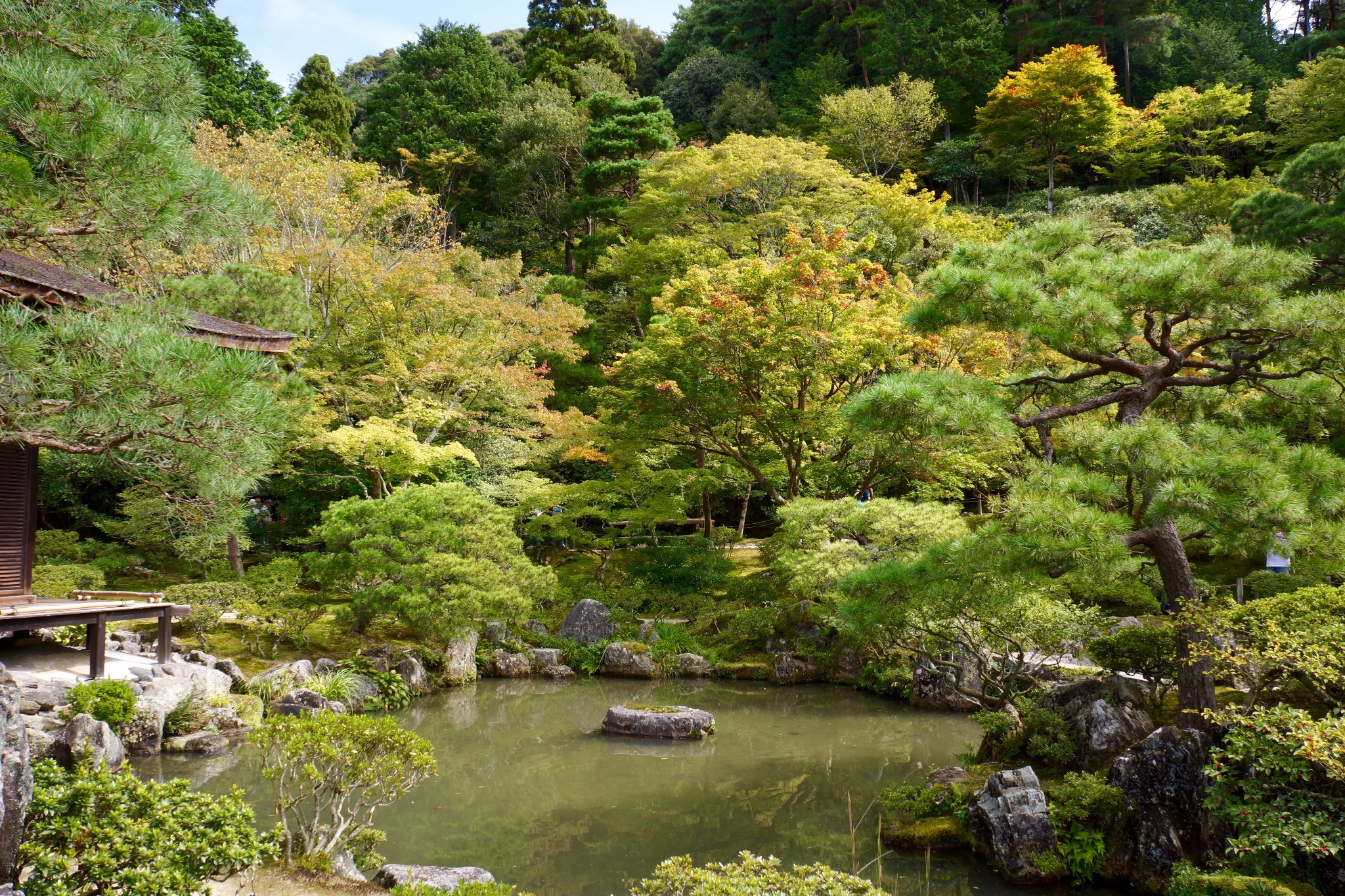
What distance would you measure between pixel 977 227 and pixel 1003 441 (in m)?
9.58

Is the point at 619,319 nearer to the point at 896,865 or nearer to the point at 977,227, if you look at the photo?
the point at 977,227

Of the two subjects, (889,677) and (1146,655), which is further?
(889,677)

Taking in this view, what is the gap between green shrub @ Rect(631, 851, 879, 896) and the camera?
10.9 ft

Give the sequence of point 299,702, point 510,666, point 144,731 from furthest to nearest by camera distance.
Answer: point 510,666 < point 299,702 < point 144,731

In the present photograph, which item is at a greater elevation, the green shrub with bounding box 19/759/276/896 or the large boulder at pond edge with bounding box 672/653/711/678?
the green shrub with bounding box 19/759/276/896

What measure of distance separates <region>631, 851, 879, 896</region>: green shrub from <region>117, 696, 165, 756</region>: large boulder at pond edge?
21.2 feet

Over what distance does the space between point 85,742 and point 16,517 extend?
9.60ft

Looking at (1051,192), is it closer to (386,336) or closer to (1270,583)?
(1270,583)

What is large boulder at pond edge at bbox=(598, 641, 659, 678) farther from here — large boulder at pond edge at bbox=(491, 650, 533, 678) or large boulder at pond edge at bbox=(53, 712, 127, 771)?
large boulder at pond edge at bbox=(53, 712, 127, 771)

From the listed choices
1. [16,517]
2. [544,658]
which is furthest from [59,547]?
[544,658]

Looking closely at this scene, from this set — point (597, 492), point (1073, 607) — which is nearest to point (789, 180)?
point (597, 492)

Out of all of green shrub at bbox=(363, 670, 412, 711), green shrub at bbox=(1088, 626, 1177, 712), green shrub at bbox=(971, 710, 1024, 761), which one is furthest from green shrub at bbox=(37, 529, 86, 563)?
green shrub at bbox=(1088, 626, 1177, 712)

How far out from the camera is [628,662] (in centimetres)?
1262

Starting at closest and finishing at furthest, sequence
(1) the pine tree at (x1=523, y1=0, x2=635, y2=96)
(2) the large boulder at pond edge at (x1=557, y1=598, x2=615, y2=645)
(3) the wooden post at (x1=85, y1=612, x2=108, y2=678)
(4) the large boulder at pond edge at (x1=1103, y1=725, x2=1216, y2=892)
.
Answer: (4) the large boulder at pond edge at (x1=1103, y1=725, x2=1216, y2=892), (3) the wooden post at (x1=85, y1=612, x2=108, y2=678), (2) the large boulder at pond edge at (x1=557, y1=598, x2=615, y2=645), (1) the pine tree at (x1=523, y1=0, x2=635, y2=96)
